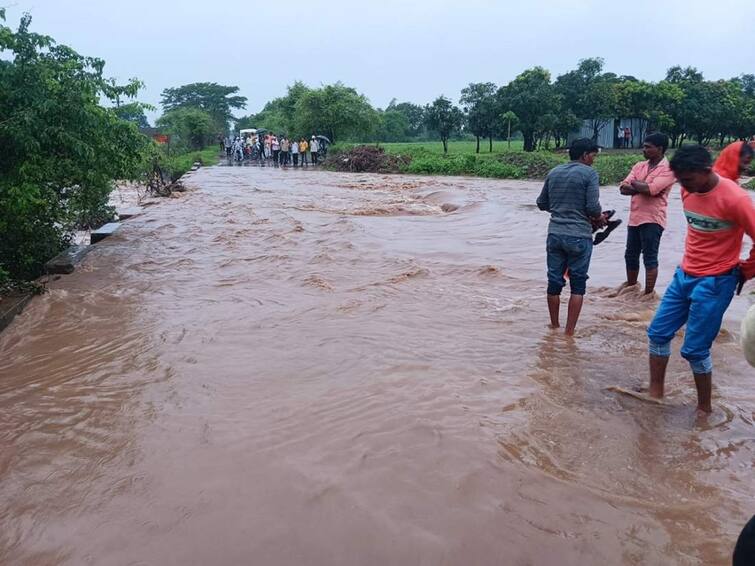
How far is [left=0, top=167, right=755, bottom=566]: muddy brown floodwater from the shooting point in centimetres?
290

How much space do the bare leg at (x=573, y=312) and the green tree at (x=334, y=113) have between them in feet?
112

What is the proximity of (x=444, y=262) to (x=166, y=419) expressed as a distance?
5970 millimetres

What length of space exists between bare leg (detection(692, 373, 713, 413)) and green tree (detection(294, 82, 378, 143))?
35828 millimetres

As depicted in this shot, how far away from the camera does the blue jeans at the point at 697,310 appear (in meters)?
3.73

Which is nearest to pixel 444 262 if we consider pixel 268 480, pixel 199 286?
pixel 199 286

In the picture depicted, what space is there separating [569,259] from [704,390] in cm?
181

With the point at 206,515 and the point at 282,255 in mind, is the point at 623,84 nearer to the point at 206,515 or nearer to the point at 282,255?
the point at 282,255

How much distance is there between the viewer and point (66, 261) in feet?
28.8

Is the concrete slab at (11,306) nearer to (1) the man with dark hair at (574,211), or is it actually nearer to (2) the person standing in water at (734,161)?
(1) the man with dark hair at (574,211)

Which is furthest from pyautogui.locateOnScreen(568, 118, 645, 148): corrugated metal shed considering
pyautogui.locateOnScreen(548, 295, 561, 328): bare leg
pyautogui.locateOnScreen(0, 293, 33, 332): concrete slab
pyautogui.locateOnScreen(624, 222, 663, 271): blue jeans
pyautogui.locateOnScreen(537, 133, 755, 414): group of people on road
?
pyautogui.locateOnScreen(537, 133, 755, 414): group of people on road

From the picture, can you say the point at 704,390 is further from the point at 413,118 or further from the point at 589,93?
the point at 413,118

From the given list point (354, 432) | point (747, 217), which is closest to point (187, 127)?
point (354, 432)

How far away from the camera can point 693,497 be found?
316 centimetres

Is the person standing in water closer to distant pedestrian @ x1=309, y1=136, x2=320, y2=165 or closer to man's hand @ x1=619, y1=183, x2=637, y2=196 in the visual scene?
man's hand @ x1=619, y1=183, x2=637, y2=196
